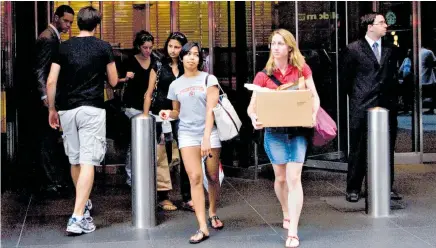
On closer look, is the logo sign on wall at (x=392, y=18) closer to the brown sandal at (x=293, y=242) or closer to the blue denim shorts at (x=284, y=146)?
the blue denim shorts at (x=284, y=146)

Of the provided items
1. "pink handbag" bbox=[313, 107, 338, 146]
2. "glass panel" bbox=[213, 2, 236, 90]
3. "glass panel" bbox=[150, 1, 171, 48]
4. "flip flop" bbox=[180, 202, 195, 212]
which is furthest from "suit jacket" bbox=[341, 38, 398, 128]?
"glass panel" bbox=[150, 1, 171, 48]

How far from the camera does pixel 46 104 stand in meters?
8.48

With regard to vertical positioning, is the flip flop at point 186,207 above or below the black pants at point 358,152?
below

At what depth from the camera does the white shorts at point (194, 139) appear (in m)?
6.51

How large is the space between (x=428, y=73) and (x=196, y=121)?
213 inches

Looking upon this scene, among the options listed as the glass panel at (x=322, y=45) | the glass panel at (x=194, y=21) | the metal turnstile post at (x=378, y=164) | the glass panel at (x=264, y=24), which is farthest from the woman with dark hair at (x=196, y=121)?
the glass panel at (x=194, y=21)

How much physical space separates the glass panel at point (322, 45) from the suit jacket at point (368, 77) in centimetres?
264

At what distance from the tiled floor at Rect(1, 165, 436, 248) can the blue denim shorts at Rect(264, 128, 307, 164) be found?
68 cm

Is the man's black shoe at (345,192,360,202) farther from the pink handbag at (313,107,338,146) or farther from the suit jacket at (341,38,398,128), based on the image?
the pink handbag at (313,107,338,146)

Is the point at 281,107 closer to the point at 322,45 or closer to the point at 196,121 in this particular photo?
the point at 196,121

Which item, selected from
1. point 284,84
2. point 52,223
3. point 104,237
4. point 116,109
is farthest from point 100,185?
point 284,84

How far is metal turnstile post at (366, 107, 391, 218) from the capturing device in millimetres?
7238

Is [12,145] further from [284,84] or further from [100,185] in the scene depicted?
[284,84]

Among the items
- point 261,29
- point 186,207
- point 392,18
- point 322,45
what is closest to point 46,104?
point 186,207
